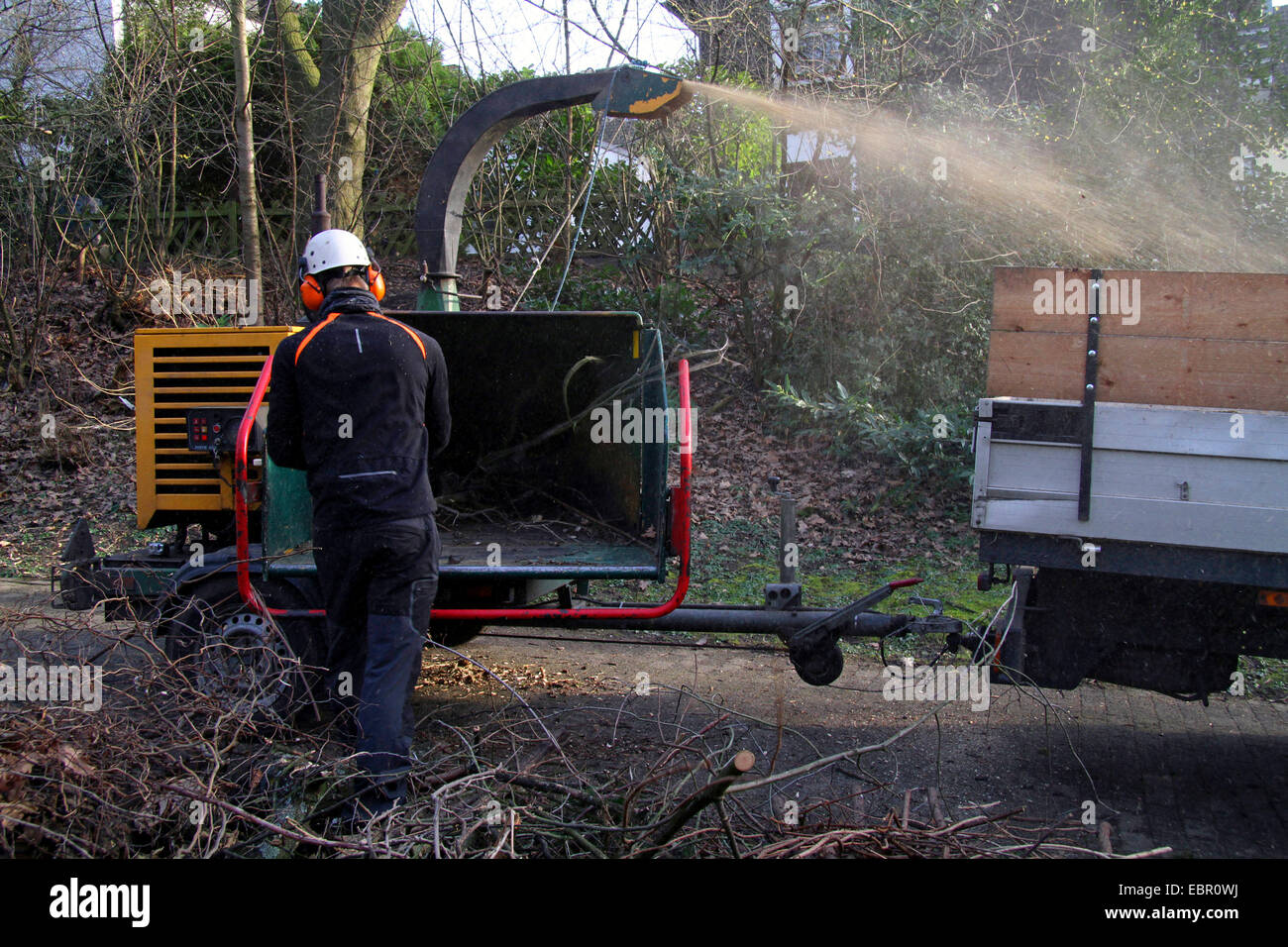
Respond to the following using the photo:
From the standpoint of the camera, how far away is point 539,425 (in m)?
→ 6.29

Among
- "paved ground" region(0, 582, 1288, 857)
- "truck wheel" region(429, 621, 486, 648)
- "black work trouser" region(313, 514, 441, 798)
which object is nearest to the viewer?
"black work trouser" region(313, 514, 441, 798)

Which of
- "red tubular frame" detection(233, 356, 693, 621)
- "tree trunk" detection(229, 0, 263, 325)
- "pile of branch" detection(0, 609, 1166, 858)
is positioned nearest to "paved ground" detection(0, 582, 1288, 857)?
"red tubular frame" detection(233, 356, 693, 621)

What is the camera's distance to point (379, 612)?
3.88 metres

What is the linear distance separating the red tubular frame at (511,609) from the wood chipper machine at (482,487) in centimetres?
1

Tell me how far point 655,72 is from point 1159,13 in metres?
6.52

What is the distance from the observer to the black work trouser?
3.73 meters

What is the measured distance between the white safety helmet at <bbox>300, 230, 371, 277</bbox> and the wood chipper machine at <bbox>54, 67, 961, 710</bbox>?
65 cm

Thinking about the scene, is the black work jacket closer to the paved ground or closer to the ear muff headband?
the ear muff headband

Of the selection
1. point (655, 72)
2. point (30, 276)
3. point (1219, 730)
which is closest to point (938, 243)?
point (655, 72)

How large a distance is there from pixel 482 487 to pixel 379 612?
2.49 m

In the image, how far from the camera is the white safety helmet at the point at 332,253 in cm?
420

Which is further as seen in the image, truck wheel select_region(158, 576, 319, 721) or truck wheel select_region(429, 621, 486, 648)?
truck wheel select_region(429, 621, 486, 648)

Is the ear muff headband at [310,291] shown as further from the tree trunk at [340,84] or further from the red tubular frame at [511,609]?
the tree trunk at [340,84]

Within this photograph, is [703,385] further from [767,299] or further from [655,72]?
[655,72]
